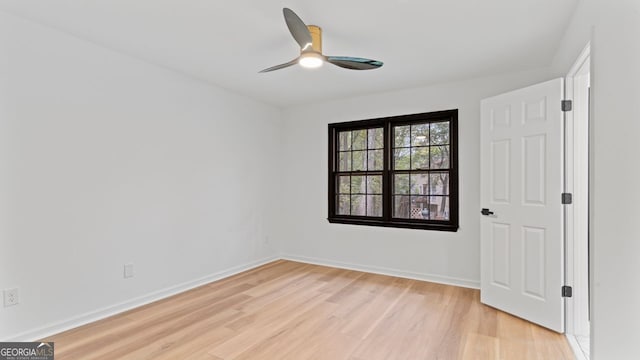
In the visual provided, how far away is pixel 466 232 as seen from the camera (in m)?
3.83

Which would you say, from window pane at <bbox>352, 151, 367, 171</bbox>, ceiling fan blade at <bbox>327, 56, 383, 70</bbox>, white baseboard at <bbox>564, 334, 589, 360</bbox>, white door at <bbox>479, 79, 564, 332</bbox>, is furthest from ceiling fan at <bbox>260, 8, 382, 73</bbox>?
white baseboard at <bbox>564, 334, 589, 360</bbox>

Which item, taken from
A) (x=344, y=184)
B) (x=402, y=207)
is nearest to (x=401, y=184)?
(x=402, y=207)

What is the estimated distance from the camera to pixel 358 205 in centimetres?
471

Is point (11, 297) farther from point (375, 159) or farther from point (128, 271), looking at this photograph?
point (375, 159)

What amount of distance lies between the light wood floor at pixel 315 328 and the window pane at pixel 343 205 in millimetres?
1303

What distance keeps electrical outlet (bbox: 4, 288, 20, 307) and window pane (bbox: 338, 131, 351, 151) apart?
3864 millimetres

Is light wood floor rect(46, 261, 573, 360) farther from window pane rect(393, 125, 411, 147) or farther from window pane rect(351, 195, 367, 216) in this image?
window pane rect(393, 125, 411, 147)

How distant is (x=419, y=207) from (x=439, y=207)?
0.26 m

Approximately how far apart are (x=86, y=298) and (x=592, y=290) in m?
3.80

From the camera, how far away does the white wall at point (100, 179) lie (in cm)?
243

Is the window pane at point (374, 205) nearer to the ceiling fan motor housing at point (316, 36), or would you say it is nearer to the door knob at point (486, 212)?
the door knob at point (486, 212)

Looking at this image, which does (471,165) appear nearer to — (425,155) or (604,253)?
(425,155)

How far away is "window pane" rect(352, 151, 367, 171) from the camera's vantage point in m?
4.68

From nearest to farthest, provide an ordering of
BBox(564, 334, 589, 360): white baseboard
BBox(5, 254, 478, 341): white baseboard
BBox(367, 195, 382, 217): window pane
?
BBox(564, 334, 589, 360): white baseboard → BBox(5, 254, 478, 341): white baseboard → BBox(367, 195, 382, 217): window pane
